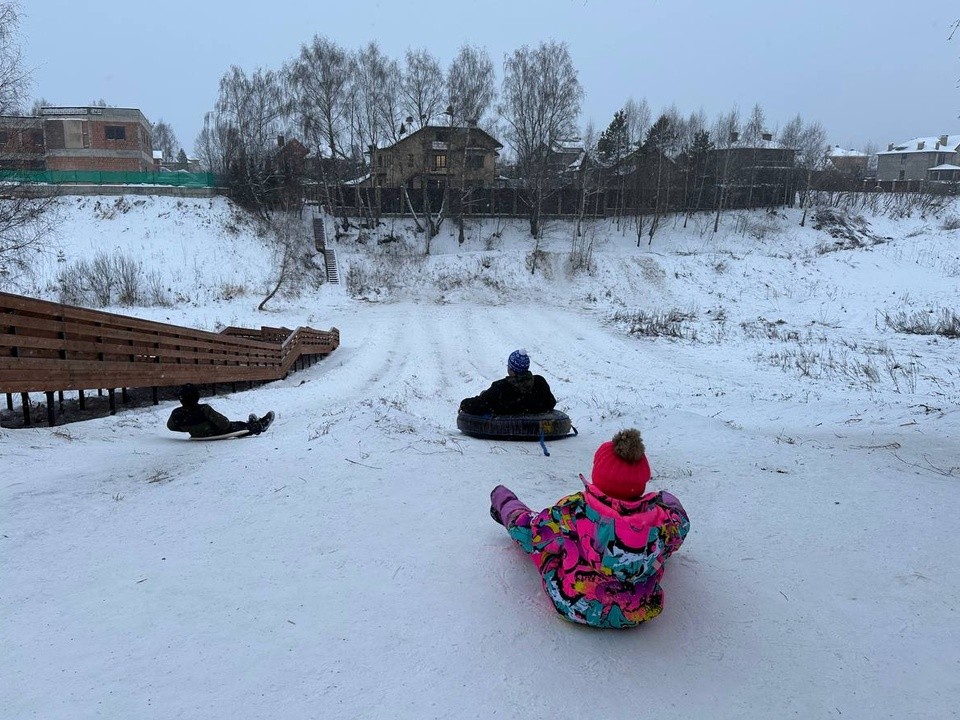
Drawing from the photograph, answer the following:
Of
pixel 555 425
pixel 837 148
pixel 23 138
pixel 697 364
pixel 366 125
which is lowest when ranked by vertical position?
pixel 697 364

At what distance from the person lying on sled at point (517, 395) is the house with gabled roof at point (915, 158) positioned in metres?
89.7

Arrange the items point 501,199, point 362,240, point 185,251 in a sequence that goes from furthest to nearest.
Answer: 1. point 501,199
2. point 362,240
3. point 185,251

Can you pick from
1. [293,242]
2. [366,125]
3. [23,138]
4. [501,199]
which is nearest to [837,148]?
[501,199]

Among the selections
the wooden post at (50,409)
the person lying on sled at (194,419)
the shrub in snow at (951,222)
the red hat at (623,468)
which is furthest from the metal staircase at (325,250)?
the shrub in snow at (951,222)

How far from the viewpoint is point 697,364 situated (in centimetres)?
1644

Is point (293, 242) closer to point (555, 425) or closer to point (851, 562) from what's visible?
point (555, 425)

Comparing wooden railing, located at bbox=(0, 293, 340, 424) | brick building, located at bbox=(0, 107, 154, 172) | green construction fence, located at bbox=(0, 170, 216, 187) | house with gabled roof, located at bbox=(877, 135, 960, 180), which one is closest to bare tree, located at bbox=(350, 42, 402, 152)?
green construction fence, located at bbox=(0, 170, 216, 187)

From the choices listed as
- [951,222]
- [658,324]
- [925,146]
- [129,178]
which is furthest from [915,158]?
[129,178]

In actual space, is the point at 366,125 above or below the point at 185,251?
above

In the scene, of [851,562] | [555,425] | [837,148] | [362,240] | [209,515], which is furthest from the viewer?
[837,148]

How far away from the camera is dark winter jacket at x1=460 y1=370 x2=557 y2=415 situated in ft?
24.3

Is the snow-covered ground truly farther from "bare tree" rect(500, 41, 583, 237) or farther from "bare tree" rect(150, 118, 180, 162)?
"bare tree" rect(150, 118, 180, 162)

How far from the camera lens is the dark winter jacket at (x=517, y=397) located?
7395mm

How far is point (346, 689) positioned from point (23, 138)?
1807 centimetres
